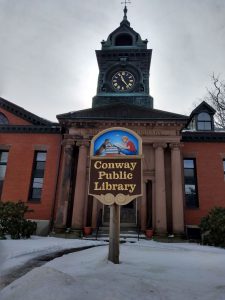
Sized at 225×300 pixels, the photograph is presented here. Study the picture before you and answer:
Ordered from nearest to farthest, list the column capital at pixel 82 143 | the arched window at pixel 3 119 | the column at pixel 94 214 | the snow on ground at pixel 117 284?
the snow on ground at pixel 117 284 < the column at pixel 94 214 < the column capital at pixel 82 143 < the arched window at pixel 3 119

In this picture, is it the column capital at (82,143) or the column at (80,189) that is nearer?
the column at (80,189)

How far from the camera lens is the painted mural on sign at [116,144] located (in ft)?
24.4

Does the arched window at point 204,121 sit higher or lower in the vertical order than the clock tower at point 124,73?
lower

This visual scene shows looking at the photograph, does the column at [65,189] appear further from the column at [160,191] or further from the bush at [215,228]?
the bush at [215,228]

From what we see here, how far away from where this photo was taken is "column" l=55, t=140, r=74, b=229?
15988mm

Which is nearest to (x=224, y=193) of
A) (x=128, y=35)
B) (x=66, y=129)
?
(x=66, y=129)

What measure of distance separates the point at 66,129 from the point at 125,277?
15032 mm

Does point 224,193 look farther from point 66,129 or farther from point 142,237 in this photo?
point 66,129

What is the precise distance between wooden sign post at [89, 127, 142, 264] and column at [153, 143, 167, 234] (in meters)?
9.31

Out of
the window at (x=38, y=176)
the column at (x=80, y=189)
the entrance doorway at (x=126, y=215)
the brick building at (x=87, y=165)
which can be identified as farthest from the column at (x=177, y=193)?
the window at (x=38, y=176)

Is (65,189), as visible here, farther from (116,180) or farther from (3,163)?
(116,180)

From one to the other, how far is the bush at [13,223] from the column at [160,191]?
7.65 m

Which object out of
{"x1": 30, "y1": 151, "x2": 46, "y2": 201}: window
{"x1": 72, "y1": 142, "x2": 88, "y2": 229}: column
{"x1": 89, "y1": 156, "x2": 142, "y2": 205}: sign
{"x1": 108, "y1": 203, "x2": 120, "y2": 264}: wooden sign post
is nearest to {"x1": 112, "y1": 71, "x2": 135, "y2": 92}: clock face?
{"x1": 72, "y1": 142, "x2": 88, "y2": 229}: column

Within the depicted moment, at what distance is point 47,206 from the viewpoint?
1834 cm
